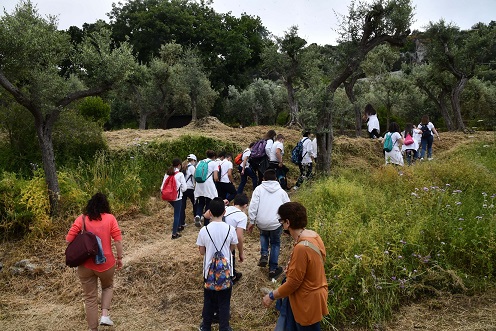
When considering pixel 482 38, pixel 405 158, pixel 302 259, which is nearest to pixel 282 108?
pixel 482 38

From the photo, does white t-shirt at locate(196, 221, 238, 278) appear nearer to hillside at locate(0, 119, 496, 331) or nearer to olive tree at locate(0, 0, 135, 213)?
hillside at locate(0, 119, 496, 331)

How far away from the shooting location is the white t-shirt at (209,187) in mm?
8602

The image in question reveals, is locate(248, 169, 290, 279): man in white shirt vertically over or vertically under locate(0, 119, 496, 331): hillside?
over

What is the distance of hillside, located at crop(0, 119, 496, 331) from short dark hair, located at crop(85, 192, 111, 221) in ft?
5.47

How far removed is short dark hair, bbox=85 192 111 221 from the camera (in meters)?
5.12

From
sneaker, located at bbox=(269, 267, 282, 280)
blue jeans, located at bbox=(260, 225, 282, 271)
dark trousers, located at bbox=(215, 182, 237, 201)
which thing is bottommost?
sneaker, located at bbox=(269, 267, 282, 280)

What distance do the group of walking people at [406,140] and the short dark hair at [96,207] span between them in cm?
793

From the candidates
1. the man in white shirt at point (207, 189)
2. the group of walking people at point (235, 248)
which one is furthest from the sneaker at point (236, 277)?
the man in white shirt at point (207, 189)

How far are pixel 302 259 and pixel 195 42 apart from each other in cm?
3243

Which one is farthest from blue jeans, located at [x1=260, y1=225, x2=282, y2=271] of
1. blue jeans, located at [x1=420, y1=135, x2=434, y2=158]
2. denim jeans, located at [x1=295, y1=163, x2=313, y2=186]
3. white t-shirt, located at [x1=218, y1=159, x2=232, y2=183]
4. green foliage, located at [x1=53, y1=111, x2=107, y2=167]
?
blue jeans, located at [x1=420, y1=135, x2=434, y2=158]

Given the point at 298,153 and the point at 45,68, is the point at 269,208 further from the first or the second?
the point at 45,68

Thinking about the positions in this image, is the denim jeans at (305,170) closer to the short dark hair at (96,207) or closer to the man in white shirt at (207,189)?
the man in white shirt at (207,189)

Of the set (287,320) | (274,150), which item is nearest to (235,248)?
(287,320)

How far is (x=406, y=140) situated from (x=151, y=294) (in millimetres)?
8576
